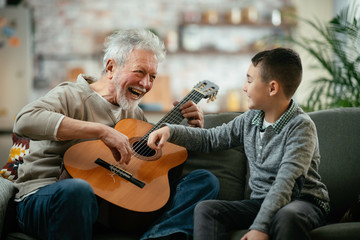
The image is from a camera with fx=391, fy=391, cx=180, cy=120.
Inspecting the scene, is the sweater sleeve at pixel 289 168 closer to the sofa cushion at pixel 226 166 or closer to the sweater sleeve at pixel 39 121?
the sofa cushion at pixel 226 166

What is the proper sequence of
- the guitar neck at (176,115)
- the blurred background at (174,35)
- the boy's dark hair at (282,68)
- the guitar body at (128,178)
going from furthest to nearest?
the blurred background at (174,35), the guitar neck at (176,115), the boy's dark hair at (282,68), the guitar body at (128,178)

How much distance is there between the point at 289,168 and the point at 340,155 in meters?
0.59

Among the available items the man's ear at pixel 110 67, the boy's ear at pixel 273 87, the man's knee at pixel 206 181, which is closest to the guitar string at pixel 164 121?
the man's knee at pixel 206 181

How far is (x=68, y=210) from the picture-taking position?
4.59 feet

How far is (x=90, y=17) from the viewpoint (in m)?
5.43

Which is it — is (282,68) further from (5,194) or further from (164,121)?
(5,194)

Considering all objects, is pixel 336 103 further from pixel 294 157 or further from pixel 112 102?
pixel 112 102

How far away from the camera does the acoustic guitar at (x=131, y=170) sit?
1516mm

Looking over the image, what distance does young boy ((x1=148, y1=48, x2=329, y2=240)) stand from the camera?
1.36 meters

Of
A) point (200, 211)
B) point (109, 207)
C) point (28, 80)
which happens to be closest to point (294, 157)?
point (200, 211)

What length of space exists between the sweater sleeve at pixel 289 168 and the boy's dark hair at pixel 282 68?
0.19 metres

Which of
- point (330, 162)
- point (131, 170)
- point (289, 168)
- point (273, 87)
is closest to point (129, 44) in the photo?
point (131, 170)

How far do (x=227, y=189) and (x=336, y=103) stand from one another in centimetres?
107

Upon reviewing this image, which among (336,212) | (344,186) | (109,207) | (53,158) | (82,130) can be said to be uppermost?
(82,130)
